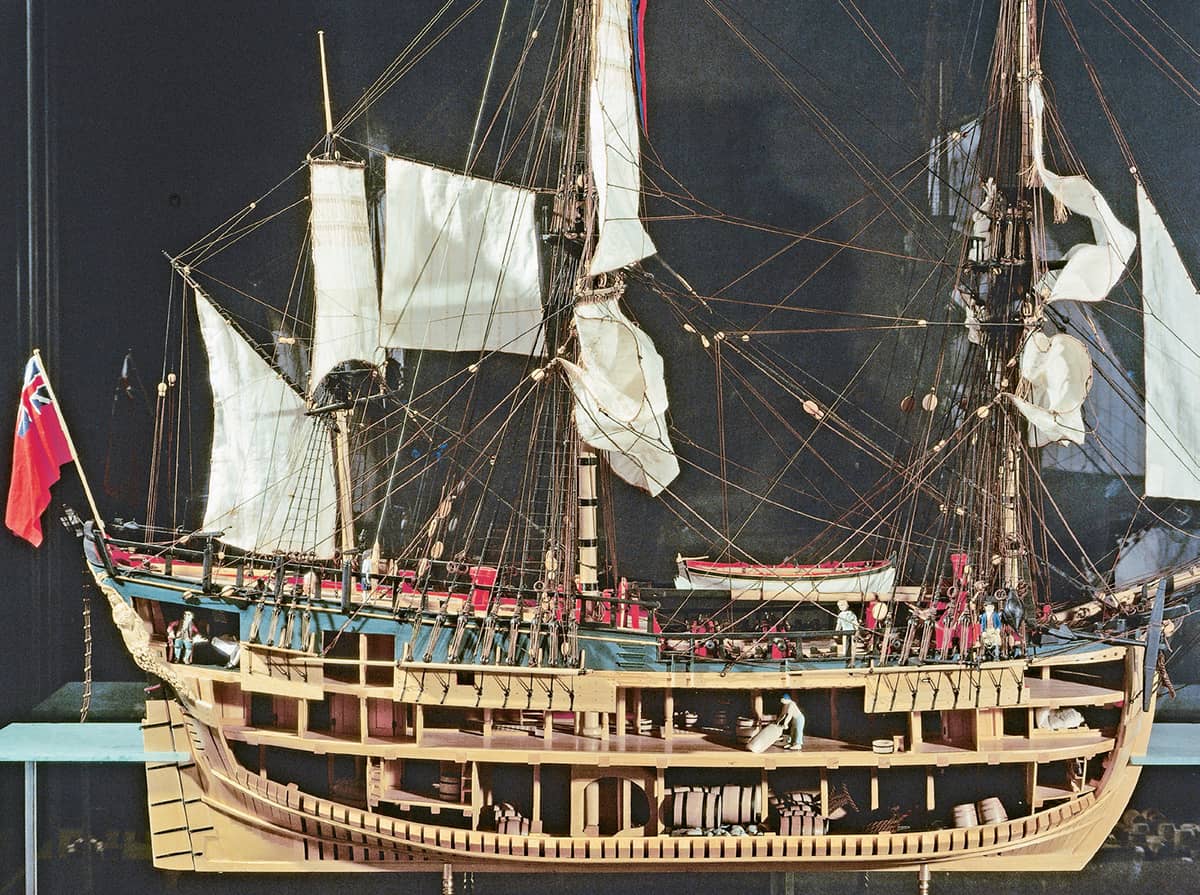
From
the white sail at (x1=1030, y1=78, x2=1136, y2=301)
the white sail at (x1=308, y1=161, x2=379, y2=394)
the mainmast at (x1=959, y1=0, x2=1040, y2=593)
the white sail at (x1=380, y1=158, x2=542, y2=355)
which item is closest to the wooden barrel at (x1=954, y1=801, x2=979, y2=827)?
the mainmast at (x1=959, y1=0, x2=1040, y2=593)

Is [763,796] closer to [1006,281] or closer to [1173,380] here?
[1006,281]

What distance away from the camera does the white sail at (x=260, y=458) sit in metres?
5.38

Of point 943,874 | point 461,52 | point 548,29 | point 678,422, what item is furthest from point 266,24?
point 943,874

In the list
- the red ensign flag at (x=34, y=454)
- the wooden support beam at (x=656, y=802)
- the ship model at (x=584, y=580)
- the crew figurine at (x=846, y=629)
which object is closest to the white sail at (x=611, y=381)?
the ship model at (x=584, y=580)

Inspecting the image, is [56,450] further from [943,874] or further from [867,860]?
[943,874]

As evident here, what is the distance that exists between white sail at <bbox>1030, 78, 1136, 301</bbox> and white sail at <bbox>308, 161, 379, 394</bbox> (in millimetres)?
2998

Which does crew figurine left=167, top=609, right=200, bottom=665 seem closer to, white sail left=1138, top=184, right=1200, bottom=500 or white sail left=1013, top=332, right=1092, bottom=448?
white sail left=1013, top=332, right=1092, bottom=448

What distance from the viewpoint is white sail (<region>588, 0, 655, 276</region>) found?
16.2 ft

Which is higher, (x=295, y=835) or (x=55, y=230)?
(x=55, y=230)

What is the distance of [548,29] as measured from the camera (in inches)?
210

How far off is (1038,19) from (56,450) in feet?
15.8

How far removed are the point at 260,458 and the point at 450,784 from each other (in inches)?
68.6

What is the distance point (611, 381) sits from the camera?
5.04m

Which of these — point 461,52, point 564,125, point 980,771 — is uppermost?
point 461,52
